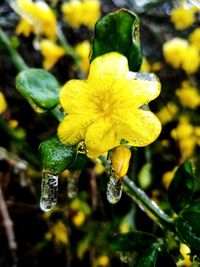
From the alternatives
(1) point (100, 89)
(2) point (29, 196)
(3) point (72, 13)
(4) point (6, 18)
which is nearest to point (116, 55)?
(1) point (100, 89)

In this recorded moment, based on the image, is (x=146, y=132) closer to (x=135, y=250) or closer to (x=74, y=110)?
(x=74, y=110)

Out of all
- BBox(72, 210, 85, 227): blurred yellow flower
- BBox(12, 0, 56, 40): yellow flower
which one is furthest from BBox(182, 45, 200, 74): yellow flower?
BBox(72, 210, 85, 227): blurred yellow flower

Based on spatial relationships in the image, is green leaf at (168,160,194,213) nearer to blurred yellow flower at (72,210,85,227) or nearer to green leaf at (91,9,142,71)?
green leaf at (91,9,142,71)

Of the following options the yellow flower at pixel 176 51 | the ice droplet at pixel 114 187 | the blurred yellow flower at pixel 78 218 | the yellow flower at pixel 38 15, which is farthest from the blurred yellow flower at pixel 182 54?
the ice droplet at pixel 114 187

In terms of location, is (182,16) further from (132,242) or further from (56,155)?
(56,155)

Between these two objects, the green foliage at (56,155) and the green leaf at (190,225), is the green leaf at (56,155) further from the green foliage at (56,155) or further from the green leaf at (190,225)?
the green leaf at (190,225)
